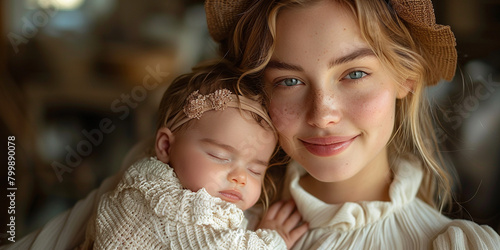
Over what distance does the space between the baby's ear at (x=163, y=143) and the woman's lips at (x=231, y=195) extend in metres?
0.16

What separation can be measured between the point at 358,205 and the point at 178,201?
0.45m

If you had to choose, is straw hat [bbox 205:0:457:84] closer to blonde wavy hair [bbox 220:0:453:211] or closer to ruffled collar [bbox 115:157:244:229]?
blonde wavy hair [bbox 220:0:453:211]

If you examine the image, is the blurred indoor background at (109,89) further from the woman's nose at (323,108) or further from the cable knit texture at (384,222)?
the woman's nose at (323,108)

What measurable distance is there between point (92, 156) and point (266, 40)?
763 mm

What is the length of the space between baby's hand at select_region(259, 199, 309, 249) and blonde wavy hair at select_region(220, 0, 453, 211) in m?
0.30

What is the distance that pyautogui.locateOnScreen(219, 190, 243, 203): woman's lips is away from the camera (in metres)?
0.98

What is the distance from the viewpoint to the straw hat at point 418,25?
3.22 ft

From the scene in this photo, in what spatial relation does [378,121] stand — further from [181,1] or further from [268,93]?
[181,1]

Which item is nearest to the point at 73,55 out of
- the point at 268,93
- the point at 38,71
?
the point at 38,71

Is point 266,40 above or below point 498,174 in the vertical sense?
above

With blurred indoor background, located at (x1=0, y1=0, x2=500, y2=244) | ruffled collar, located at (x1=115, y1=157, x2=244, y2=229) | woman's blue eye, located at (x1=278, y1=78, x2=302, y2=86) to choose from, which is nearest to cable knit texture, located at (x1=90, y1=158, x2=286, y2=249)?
ruffled collar, located at (x1=115, y1=157, x2=244, y2=229)

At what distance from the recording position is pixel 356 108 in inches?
38.5

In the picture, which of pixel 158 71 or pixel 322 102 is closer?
pixel 322 102

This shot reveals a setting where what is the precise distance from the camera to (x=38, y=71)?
1378mm
